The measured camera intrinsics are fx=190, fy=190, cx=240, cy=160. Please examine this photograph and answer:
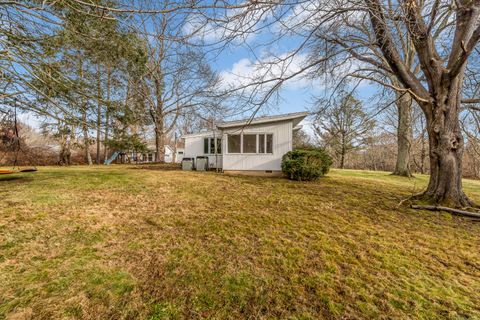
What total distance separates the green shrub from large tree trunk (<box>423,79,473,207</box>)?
12.0 feet

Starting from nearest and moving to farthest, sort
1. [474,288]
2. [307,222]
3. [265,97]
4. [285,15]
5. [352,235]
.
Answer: [474,288] < [285,15] < [352,235] < [307,222] < [265,97]

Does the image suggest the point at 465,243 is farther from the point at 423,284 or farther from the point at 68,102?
the point at 68,102

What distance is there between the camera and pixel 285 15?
291 centimetres

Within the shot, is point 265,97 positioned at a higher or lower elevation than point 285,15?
lower

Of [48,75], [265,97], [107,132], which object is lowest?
[107,132]

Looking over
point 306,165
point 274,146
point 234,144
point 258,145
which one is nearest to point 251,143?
point 258,145

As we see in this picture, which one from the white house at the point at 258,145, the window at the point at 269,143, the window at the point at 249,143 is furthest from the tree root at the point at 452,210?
the window at the point at 249,143

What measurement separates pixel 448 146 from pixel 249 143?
7.07 meters

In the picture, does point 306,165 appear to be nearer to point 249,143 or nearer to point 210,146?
point 249,143

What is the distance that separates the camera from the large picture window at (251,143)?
32.1ft

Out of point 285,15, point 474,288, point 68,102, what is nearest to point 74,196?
point 68,102

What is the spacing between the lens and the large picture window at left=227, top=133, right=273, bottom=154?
32.1 ft

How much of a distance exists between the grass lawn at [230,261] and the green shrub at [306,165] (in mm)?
3390

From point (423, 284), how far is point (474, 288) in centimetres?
49
